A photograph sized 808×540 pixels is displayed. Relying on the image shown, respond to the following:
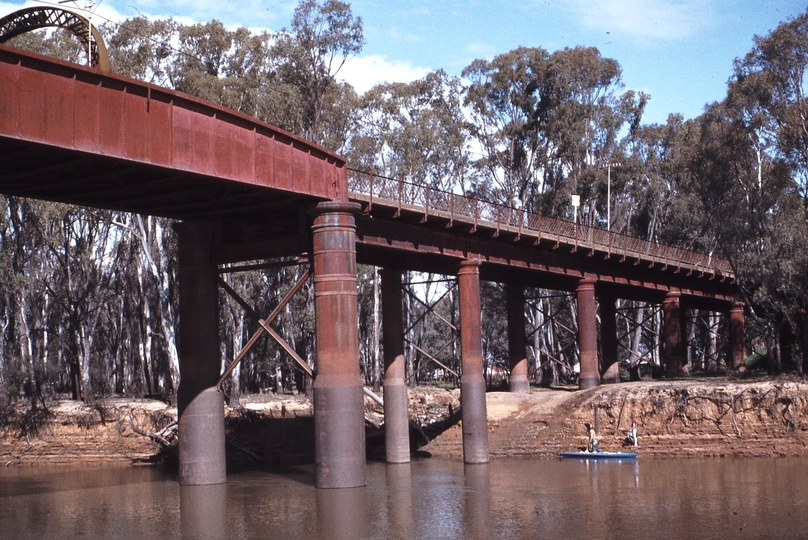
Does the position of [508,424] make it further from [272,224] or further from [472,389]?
[272,224]

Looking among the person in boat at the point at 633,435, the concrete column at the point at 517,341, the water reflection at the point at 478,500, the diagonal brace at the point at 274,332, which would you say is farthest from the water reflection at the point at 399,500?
the concrete column at the point at 517,341

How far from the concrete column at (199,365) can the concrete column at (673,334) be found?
98.0 ft

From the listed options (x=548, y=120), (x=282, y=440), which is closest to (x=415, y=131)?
(x=548, y=120)

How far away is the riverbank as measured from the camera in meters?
34.1

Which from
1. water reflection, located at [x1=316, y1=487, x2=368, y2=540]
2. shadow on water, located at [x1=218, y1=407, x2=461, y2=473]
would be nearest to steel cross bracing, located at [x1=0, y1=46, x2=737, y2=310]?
water reflection, located at [x1=316, y1=487, x2=368, y2=540]

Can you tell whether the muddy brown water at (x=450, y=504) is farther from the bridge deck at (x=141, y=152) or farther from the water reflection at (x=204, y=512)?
the bridge deck at (x=141, y=152)

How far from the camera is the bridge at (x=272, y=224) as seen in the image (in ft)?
64.8

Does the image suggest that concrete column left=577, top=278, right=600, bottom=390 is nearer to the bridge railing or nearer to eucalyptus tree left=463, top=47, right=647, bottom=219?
the bridge railing

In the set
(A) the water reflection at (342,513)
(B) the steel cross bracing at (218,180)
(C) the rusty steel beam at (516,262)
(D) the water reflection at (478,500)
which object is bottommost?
(D) the water reflection at (478,500)

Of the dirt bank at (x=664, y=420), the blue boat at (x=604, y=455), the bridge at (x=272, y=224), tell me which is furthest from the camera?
the blue boat at (x=604, y=455)

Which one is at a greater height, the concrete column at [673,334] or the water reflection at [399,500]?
the concrete column at [673,334]

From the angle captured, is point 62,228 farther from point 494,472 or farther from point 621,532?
point 621,532

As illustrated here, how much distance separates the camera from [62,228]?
5397 centimetres

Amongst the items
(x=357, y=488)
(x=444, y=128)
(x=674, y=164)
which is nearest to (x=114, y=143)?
(x=357, y=488)
